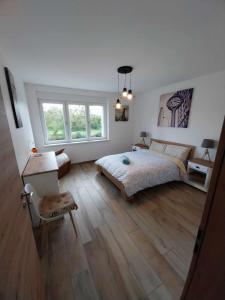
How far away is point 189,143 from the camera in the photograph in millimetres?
3164

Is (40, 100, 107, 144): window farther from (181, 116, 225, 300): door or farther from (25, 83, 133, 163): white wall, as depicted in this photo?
(181, 116, 225, 300): door

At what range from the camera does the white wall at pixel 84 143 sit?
3.34 metres

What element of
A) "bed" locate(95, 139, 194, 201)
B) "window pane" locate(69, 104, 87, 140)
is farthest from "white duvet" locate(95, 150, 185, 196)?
"window pane" locate(69, 104, 87, 140)

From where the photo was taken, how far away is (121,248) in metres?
1.51

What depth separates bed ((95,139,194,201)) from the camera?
2297mm

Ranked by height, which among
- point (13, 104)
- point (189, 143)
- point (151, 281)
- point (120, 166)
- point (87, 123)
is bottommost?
point (151, 281)

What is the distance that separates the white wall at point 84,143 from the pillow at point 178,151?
75.8 inches

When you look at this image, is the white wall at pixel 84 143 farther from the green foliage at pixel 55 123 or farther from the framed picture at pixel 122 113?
the green foliage at pixel 55 123

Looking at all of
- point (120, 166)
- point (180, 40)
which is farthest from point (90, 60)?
point (120, 166)

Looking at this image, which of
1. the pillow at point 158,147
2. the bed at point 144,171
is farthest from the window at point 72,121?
the pillow at point 158,147

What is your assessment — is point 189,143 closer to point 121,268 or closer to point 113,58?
point 113,58

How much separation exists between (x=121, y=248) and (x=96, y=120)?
379 cm

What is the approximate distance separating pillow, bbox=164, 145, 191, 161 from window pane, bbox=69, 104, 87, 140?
2.76m

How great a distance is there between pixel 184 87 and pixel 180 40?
1888 millimetres
